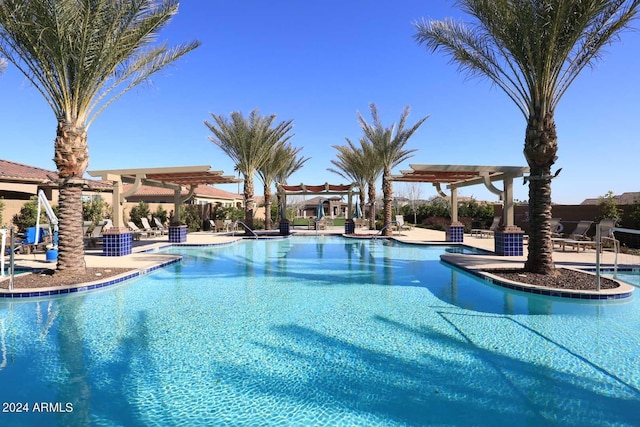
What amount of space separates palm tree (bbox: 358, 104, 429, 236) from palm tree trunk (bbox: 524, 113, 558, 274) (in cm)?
1222

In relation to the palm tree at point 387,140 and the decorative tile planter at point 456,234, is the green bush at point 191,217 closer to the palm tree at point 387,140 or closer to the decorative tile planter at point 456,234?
the palm tree at point 387,140

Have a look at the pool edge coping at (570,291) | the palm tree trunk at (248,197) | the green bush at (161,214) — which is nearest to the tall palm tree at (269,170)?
the palm tree trunk at (248,197)

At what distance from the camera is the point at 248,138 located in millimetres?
22141

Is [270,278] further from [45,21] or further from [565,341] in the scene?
[45,21]

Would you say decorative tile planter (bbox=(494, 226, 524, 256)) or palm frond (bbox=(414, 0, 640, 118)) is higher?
palm frond (bbox=(414, 0, 640, 118))

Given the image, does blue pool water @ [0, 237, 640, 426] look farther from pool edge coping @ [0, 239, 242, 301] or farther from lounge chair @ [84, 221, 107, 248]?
lounge chair @ [84, 221, 107, 248]

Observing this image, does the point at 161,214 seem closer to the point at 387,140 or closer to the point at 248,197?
the point at 248,197

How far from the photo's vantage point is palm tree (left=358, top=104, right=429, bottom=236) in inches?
832

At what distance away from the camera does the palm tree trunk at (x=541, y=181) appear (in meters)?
8.34

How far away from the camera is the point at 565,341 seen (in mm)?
5027

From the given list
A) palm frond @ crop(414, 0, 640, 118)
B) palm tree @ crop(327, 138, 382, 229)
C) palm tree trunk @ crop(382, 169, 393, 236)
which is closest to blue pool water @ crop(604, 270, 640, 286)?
palm frond @ crop(414, 0, 640, 118)

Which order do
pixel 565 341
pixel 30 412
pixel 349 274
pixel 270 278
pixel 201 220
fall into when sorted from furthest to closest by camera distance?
pixel 201 220, pixel 349 274, pixel 270 278, pixel 565 341, pixel 30 412

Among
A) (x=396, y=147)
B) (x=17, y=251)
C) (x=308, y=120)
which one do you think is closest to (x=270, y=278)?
(x=17, y=251)

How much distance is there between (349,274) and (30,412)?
25.8 ft
